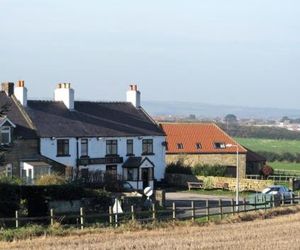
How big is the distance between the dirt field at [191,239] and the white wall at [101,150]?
24.8 meters

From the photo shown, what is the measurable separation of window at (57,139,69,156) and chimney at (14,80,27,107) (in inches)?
170

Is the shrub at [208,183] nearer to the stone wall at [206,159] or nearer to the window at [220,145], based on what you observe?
the stone wall at [206,159]

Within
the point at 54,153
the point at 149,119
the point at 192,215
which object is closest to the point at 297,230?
the point at 192,215

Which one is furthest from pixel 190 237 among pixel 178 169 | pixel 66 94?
pixel 178 169

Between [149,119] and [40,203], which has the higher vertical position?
[149,119]

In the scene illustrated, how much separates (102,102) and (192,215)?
3109cm

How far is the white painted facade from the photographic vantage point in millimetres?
56969

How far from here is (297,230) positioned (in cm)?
3166

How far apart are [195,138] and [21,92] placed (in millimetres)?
21586

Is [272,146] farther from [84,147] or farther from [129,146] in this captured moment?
[84,147]

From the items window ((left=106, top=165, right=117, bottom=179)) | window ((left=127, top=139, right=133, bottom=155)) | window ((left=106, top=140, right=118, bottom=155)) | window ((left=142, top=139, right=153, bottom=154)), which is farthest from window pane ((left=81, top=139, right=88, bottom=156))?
window ((left=142, top=139, right=153, bottom=154))

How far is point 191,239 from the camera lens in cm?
2823

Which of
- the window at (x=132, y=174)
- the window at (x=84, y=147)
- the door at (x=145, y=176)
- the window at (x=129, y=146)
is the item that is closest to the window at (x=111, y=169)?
the window at (x=132, y=174)

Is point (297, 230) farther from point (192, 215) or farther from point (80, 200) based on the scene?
point (80, 200)
